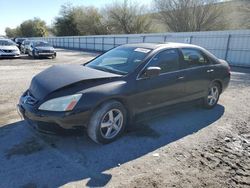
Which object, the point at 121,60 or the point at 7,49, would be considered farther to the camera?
the point at 7,49

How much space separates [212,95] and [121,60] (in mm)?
2558

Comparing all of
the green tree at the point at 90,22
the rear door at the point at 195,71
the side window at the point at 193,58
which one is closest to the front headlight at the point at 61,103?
the rear door at the point at 195,71

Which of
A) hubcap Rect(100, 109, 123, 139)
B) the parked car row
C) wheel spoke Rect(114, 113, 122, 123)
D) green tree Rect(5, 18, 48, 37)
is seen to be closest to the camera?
hubcap Rect(100, 109, 123, 139)

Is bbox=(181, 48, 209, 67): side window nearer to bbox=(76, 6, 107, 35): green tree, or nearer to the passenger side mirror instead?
the passenger side mirror

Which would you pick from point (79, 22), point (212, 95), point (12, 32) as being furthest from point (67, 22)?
point (212, 95)

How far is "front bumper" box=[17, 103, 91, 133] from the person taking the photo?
11.8 feet

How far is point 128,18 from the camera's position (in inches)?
1519

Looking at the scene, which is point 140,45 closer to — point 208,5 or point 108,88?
point 108,88

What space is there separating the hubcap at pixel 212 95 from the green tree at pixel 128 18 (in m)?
32.4

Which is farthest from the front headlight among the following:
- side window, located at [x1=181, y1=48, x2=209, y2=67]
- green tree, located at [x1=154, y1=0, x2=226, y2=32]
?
green tree, located at [x1=154, y1=0, x2=226, y2=32]

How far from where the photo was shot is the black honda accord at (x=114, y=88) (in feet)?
12.0

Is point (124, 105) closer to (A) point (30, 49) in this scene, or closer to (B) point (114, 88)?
(B) point (114, 88)

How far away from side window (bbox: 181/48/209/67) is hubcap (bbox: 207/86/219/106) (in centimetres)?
69

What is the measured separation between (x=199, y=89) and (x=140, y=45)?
1.65m
